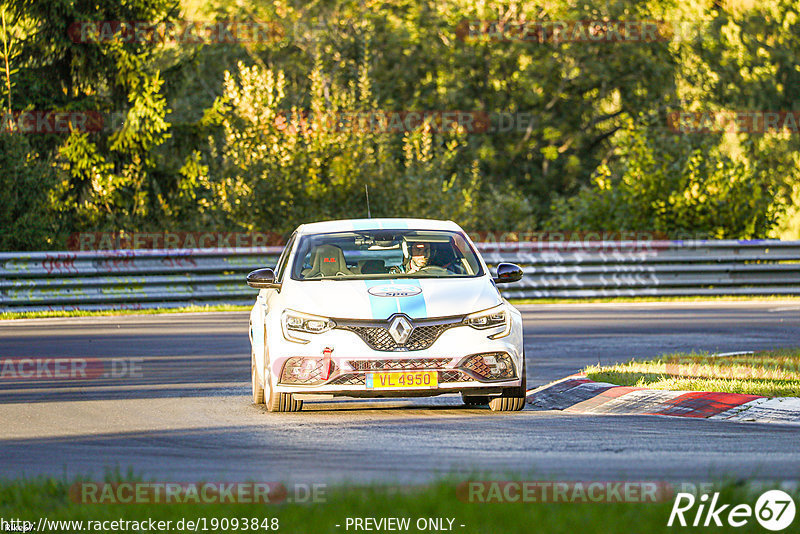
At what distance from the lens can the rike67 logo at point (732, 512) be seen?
6262 millimetres

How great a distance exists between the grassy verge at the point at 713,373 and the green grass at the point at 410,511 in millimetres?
5002

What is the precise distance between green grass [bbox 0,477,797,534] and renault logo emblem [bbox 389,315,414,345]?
12.4ft

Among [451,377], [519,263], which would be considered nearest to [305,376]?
[451,377]

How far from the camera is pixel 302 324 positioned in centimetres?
1121

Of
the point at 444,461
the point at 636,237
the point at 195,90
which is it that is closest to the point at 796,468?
the point at 444,461

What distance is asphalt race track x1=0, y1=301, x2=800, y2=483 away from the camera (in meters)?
8.19

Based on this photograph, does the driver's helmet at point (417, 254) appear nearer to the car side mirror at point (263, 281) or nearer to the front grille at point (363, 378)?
the car side mirror at point (263, 281)

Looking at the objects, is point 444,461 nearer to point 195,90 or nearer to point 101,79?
point 101,79

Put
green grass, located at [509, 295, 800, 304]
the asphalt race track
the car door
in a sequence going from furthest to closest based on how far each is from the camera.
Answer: green grass, located at [509, 295, 800, 304]
the car door
the asphalt race track

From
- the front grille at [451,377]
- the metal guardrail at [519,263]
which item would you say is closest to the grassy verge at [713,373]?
the front grille at [451,377]

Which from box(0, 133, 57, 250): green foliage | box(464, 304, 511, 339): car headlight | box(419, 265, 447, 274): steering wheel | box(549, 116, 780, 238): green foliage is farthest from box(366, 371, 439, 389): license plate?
box(549, 116, 780, 238): green foliage

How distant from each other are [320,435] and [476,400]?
2.53m

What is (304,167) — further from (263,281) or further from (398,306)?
(398,306)

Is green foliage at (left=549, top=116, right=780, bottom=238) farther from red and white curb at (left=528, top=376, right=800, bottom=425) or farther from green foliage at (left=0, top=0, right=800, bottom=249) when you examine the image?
red and white curb at (left=528, top=376, right=800, bottom=425)
